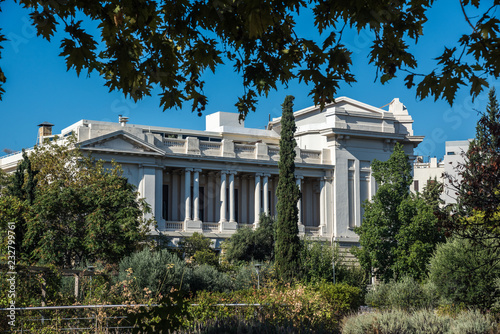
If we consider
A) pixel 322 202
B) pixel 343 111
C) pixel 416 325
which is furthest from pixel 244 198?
pixel 416 325

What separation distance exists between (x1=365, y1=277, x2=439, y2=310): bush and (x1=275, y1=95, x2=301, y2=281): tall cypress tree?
27.2 feet

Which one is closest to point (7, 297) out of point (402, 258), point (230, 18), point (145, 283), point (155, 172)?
point (145, 283)

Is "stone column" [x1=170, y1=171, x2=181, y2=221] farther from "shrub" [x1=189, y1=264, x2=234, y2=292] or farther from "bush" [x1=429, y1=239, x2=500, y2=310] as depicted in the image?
"bush" [x1=429, y1=239, x2=500, y2=310]

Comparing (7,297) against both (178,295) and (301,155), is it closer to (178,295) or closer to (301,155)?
(178,295)

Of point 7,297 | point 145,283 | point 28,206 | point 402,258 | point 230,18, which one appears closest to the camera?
point 230,18

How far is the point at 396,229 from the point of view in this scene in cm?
3950

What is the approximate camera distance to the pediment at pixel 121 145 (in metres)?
45.8

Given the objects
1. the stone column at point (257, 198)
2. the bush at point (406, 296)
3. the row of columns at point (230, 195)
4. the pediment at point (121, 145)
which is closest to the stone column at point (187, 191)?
the row of columns at point (230, 195)

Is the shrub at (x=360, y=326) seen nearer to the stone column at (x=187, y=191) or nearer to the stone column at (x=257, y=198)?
the stone column at (x=187, y=191)

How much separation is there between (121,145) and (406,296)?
26.6 metres

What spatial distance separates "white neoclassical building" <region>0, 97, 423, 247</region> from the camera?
161 feet

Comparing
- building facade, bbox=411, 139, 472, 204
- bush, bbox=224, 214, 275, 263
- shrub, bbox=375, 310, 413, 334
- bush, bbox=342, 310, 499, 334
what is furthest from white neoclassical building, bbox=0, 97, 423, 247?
shrub, bbox=375, 310, 413, 334

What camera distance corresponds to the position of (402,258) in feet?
126

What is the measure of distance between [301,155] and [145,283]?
104 feet
